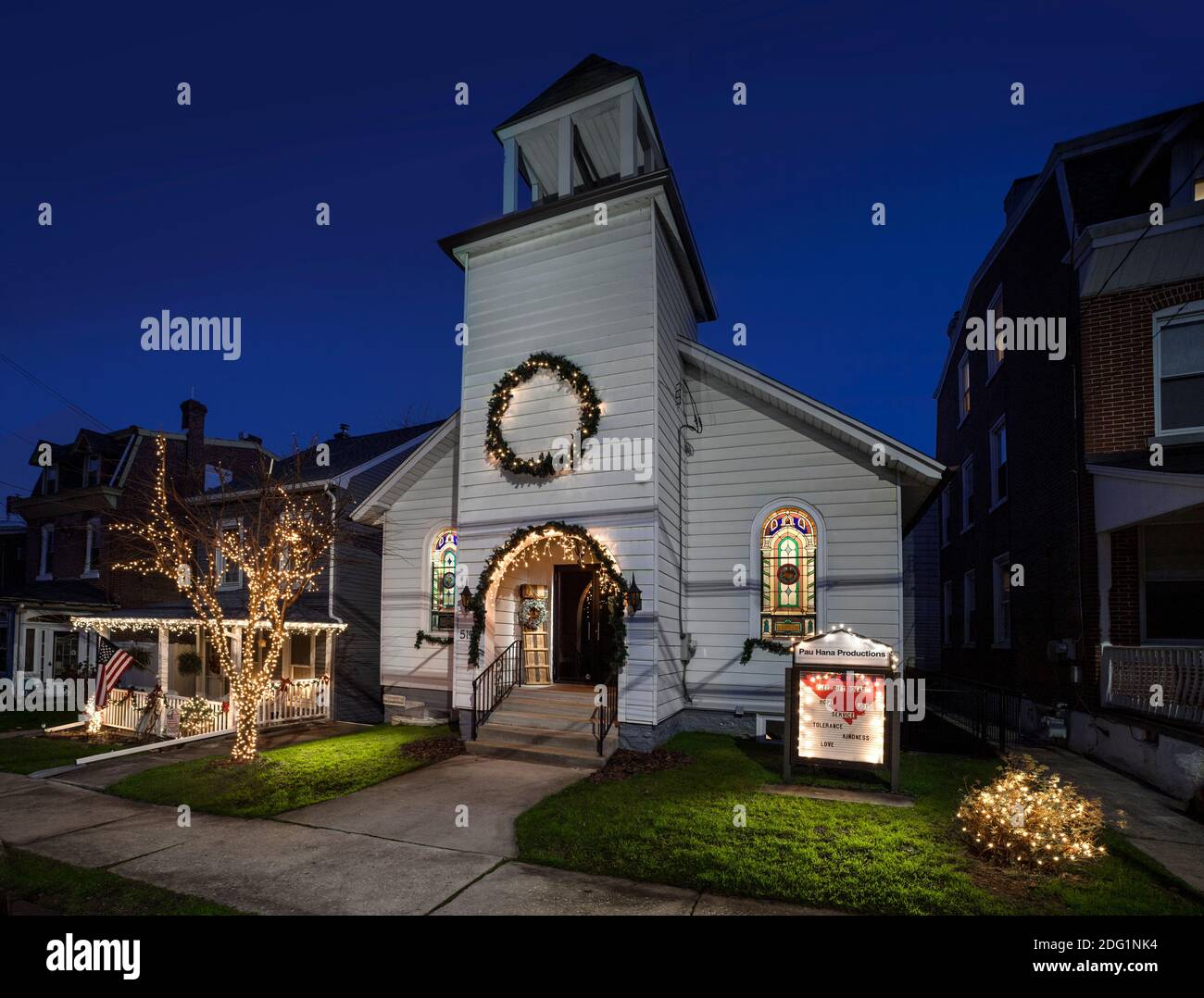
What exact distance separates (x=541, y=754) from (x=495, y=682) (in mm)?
2017

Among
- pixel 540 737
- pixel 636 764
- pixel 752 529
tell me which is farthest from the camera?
pixel 752 529

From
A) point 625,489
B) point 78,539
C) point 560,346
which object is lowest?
point 78,539

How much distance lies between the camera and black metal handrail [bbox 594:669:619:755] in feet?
33.5

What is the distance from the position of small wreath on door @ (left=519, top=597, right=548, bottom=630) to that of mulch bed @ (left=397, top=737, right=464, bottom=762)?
2.50 metres

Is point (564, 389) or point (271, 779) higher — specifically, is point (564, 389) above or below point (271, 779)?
above

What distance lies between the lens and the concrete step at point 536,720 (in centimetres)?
1084

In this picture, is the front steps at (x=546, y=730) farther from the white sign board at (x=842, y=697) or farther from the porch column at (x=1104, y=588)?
the porch column at (x=1104, y=588)

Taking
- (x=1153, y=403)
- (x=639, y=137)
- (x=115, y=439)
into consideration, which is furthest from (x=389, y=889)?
(x=115, y=439)

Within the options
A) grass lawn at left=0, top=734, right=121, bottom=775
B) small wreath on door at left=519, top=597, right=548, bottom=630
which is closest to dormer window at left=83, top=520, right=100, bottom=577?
grass lawn at left=0, top=734, right=121, bottom=775

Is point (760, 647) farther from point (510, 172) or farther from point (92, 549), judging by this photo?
point (92, 549)

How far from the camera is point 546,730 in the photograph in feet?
35.6

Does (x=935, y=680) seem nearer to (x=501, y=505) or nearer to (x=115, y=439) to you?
(x=501, y=505)

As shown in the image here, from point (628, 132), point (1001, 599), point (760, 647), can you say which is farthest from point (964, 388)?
point (628, 132)
